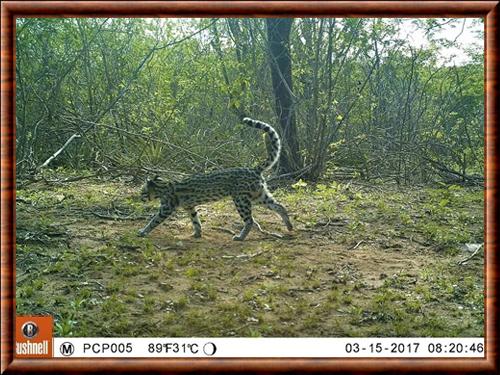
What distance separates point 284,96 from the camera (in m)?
9.30

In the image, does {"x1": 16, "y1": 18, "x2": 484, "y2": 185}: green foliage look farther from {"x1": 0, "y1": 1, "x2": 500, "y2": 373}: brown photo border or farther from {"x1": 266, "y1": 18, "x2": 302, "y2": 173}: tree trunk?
{"x1": 0, "y1": 1, "x2": 500, "y2": 373}: brown photo border

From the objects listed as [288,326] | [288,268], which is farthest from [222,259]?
[288,326]

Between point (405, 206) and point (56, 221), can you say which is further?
point (405, 206)

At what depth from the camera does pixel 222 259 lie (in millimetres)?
5613

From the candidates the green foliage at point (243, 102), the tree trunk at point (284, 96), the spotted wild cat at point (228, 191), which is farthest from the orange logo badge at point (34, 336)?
the tree trunk at point (284, 96)

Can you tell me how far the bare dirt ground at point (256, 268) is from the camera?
167 inches

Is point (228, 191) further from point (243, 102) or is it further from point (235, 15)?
point (235, 15)

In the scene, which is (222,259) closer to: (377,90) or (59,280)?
(59,280)

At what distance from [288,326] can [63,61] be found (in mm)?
6405

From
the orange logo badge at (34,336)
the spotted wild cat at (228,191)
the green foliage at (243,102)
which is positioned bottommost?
the orange logo badge at (34,336)

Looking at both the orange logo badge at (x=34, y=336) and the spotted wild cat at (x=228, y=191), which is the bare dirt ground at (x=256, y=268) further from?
the spotted wild cat at (x=228, y=191)

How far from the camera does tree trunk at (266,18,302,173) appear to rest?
8914 millimetres

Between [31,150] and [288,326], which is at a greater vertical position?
[31,150]

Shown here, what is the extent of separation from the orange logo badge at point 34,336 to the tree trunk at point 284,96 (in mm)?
5736
